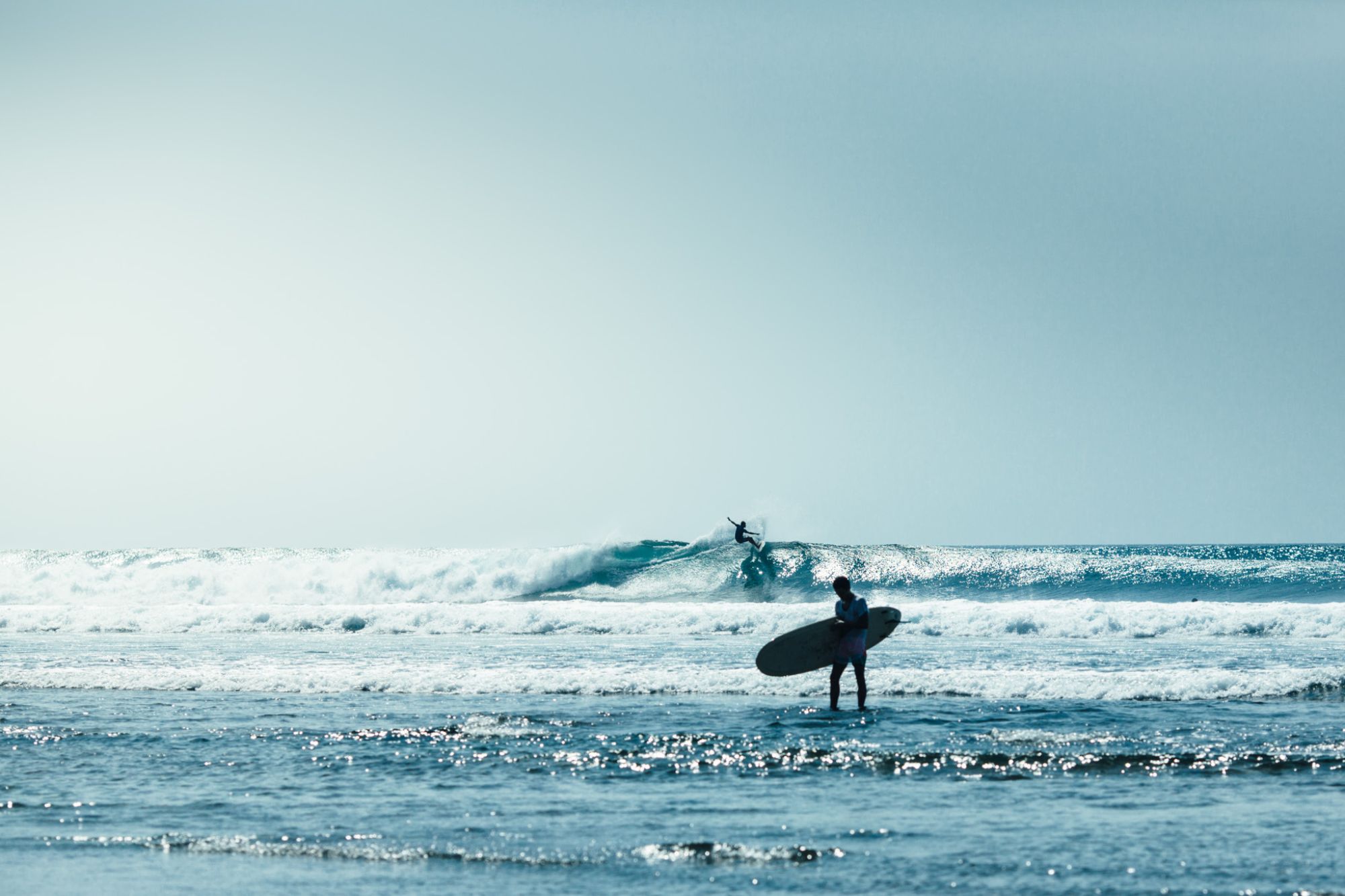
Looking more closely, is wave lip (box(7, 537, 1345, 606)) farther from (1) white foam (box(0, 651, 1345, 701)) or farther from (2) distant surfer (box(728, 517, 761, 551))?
(1) white foam (box(0, 651, 1345, 701))

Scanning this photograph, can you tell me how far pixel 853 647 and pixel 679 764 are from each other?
4.92 m

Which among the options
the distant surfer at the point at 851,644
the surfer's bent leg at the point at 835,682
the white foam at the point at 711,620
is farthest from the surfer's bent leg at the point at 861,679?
the white foam at the point at 711,620

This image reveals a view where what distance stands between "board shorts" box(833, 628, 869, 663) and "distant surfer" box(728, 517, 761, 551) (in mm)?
31514

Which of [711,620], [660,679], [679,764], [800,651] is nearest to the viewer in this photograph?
[679,764]

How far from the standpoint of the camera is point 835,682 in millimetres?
16656

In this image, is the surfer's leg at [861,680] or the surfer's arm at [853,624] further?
the surfer's arm at [853,624]

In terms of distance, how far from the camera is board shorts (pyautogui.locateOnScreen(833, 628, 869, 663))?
16.8 metres

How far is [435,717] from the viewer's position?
53.4 feet

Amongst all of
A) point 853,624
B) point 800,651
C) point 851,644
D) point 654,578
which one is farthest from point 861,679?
point 654,578

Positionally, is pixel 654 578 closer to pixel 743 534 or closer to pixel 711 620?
pixel 743 534

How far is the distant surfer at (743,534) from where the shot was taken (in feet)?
Result: 162

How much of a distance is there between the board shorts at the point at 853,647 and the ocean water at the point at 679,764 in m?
0.78

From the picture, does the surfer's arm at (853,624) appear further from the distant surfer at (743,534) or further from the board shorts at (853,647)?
the distant surfer at (743,534)

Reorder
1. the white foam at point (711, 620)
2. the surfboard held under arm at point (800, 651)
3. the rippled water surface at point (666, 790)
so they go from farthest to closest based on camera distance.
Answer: the white foam at point (711, 620)
the surfboard held under arm at point (800, 651)
the rippled water surface at point (666, 790)
